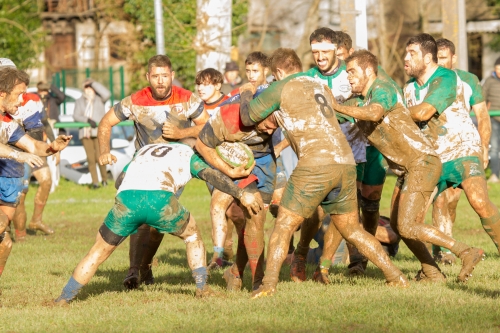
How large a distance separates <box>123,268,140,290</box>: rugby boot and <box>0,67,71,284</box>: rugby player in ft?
3.67

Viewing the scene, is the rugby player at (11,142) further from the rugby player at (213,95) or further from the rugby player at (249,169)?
the rugby player at (213,95)

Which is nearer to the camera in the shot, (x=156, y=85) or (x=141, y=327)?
(x=141, y=327)

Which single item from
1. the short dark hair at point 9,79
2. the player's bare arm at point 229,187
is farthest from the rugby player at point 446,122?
the short dark hair at point 9,79

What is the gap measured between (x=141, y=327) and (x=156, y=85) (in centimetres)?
287

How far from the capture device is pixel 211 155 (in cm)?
730

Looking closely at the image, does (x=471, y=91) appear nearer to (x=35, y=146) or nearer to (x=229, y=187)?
(x=229, y=187)

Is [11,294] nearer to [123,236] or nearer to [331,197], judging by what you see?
[123,236]

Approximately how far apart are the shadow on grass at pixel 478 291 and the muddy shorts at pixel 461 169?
0.99 meters

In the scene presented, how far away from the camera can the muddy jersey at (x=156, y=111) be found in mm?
8758

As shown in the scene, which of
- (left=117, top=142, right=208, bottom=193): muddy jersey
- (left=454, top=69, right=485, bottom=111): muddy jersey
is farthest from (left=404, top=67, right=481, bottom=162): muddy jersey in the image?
(left=117, top=142, right=208, bottom=193): muddy jersey

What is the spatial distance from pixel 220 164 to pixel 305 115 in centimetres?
80

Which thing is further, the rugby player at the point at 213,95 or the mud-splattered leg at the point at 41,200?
the mud-splattered leg at the point at 41,200

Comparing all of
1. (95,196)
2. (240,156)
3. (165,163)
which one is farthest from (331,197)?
(95,196)

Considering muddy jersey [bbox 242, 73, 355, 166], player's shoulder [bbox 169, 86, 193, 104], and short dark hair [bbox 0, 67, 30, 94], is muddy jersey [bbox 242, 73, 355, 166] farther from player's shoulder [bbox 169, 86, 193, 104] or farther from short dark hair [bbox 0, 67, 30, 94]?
short dark hair [bbox 0, 67, 30, 94]
